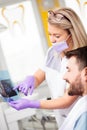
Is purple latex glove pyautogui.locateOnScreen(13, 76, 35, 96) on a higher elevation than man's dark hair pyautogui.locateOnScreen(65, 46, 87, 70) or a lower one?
lower

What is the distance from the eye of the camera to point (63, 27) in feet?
5.18

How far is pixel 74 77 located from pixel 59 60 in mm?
435

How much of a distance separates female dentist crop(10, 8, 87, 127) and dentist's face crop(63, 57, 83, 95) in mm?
192

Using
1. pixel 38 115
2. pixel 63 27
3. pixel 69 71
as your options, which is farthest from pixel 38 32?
pixel 69 71

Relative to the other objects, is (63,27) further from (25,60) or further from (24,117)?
(25,60)

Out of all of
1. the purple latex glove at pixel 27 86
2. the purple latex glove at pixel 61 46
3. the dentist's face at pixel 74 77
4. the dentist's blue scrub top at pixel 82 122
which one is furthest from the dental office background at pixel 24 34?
the dentist's blue scrub top at pixel 82 122

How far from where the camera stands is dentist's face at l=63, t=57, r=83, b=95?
1289 millimetres

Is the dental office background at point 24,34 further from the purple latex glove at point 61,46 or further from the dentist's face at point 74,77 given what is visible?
the dentist's face at point 74,77

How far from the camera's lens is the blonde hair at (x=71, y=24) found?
1540mm

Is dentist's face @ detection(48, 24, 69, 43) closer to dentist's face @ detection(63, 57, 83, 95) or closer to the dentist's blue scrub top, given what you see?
dentist's face @ detection(63, 57, 83, 95)

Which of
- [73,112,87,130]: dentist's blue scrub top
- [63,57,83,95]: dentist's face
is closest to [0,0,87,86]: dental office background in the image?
[63,57,83,95]: dentist's face

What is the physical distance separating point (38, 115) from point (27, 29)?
1.08 m

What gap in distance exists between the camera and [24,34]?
312 centimetres

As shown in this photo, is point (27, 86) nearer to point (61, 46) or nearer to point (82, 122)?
point (61, 46)
